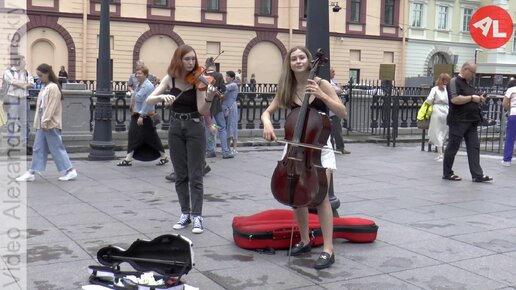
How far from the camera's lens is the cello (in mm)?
5141

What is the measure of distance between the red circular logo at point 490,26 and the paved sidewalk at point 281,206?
202 cm

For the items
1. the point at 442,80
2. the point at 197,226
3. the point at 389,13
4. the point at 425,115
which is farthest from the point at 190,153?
the point at 389,13

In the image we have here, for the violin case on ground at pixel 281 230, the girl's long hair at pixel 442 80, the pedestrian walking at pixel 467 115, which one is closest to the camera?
the violin case on ground at pixel 281 230

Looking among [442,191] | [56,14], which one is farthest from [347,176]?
[56,14]

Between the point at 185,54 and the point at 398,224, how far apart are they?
2.91 meters

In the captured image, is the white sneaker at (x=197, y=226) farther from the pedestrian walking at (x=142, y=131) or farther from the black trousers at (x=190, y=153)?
the pedestrian walking at (x=142, y=131)

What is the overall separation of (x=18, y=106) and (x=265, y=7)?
32.5 m

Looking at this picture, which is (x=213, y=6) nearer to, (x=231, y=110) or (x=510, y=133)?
(x=231, y=110)

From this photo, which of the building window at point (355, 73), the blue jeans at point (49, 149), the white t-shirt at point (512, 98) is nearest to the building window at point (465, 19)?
the building window at point (355, 73)

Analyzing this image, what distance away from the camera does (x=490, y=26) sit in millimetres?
7305

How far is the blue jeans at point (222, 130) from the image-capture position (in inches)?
500

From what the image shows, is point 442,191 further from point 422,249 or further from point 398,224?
point 422,249

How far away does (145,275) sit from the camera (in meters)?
4.56

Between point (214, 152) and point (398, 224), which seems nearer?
point (398, 224)
